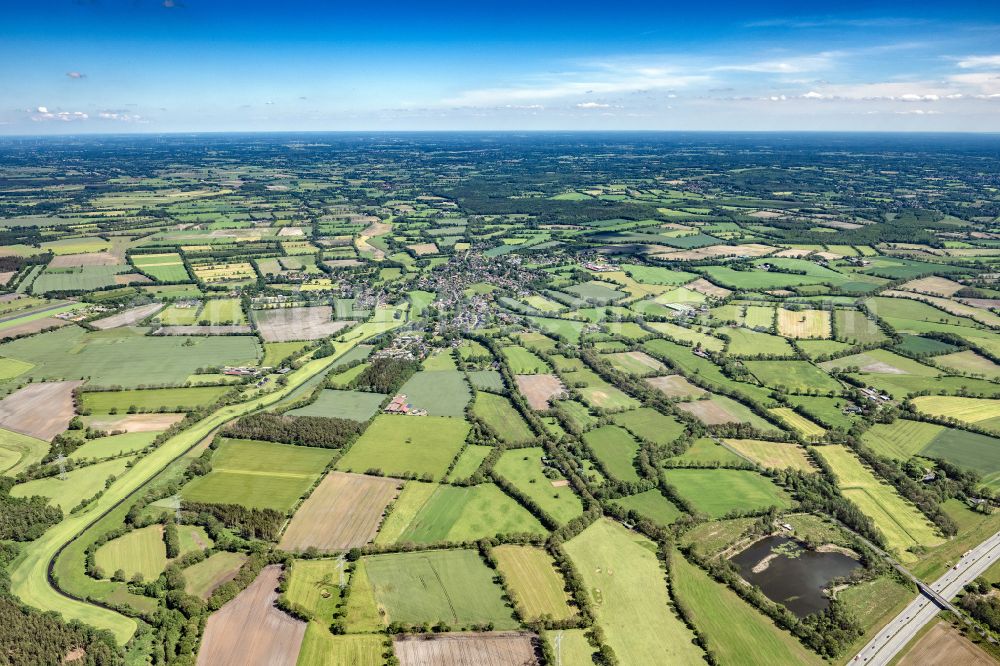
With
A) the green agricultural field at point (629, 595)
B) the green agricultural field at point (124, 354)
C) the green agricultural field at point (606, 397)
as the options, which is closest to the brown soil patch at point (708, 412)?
the green agricultural field at point (606, 397)

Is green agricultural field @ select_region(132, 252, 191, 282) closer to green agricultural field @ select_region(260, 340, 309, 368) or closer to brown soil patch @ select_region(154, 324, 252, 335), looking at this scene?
brown soil patch @ select_region(154, 324, 252, 335)

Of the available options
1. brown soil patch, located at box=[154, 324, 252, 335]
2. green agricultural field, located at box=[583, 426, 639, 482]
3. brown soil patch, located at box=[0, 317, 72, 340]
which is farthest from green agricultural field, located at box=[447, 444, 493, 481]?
brown soil patch, located at box=[0, 317, 72, 340]

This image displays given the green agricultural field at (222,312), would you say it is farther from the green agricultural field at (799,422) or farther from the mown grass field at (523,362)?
the green agricultural field at (799,422)

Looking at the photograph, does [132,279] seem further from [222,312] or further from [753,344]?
[753,344]

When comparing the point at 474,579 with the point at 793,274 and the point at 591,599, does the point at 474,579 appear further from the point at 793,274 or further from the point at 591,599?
the point at 793,274

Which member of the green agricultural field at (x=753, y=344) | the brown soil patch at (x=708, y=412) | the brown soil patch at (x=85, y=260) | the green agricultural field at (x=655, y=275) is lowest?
the brown soil patch at (x=708, y=412)

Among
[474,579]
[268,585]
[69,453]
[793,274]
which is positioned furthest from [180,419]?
[793,274]
